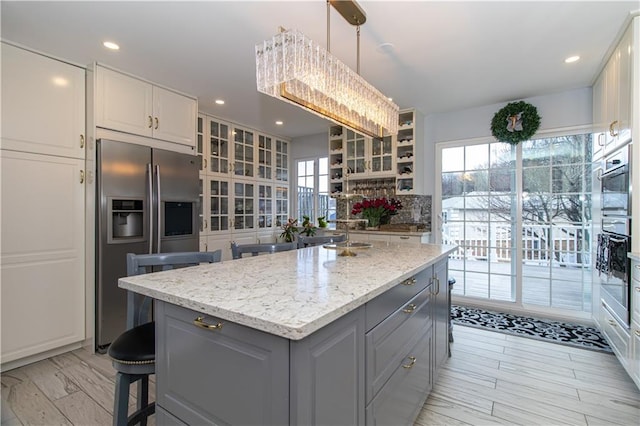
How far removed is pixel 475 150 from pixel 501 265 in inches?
58.4

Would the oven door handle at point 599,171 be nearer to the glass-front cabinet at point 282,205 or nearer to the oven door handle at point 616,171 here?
the oven door handle at point 616,171

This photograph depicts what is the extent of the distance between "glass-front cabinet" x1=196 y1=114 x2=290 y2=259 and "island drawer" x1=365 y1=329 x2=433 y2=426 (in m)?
3.12

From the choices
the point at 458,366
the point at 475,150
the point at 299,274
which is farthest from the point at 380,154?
the point at 299,274

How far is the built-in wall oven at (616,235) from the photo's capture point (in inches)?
84.9

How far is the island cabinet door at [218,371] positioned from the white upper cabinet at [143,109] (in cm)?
234

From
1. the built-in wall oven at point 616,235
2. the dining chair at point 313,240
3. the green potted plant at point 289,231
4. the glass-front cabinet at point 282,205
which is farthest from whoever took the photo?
the glass-front cabinet at point 282,205

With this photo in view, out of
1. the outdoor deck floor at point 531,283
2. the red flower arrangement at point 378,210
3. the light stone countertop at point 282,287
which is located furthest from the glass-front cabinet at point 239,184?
the outdoor deck floor at point 531,283

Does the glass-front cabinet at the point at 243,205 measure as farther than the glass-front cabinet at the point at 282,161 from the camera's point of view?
No

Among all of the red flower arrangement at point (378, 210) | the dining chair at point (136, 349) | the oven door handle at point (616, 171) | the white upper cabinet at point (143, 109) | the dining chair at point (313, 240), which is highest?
the white upper cabinet at point (143, 109)

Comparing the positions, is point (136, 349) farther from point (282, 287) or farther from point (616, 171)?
point (616, 171)

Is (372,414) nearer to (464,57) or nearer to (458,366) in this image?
(458,366)

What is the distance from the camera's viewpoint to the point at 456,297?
4094 mm

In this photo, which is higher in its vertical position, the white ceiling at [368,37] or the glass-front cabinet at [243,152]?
the white ceiling at [368,37]

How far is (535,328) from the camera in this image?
3.25 meters
